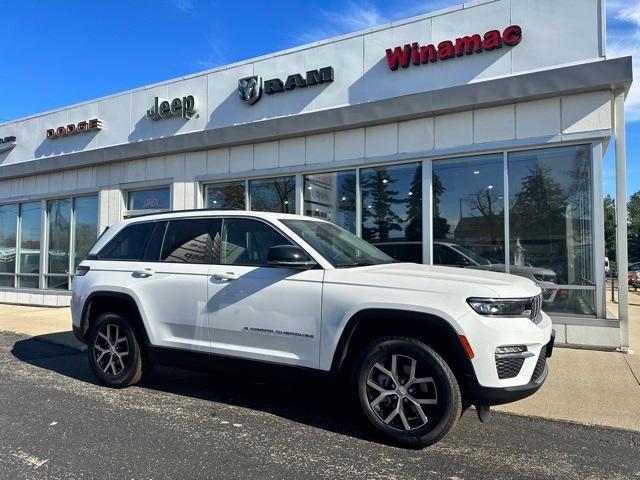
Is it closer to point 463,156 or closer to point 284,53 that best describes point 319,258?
point 463,156

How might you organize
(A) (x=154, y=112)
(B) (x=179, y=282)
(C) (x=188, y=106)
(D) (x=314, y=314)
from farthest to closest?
(A) (x=154, y=112), (C) (x=188, y=106), (B) (x=179, y=282), (D) (x=314, y=314)

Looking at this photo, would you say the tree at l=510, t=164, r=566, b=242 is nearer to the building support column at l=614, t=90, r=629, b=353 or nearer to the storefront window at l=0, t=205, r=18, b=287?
the building support column at l=614, t=90, r=629, b=353

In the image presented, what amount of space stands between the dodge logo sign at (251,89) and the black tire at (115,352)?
259 inches

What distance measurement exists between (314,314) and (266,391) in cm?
171

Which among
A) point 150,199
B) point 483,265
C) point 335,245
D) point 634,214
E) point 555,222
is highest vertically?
point 634,214

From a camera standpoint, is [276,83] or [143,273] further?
[276,83]

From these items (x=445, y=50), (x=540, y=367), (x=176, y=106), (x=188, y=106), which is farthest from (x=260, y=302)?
(x=176, y=106)

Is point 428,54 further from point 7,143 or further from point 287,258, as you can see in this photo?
point 7,143

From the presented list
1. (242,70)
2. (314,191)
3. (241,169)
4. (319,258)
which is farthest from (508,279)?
(242,70)

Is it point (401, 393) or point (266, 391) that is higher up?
point (401, 393)

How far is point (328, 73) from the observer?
10.0m

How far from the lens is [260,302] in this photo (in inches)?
183

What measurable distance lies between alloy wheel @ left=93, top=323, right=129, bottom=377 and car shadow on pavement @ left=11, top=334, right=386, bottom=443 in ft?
0.99

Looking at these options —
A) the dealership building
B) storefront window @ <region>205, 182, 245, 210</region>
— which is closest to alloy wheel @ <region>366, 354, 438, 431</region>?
the dealership building
